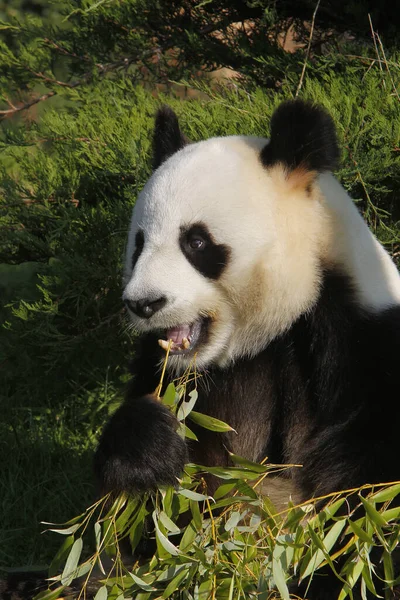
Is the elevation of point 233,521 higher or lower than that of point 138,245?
lower

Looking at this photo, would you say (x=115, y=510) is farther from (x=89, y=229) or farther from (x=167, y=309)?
(x=89, y=229)

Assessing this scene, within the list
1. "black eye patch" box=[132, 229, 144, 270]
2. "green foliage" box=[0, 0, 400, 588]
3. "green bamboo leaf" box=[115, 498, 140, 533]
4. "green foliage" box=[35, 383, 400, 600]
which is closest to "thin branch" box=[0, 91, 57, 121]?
"green foliage" box=[0, 0, 400, 588]

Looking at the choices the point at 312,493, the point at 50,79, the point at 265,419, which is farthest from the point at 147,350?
the point at 50,79

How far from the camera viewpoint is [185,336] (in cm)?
277

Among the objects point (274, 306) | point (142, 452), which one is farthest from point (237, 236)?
point (142, 452)

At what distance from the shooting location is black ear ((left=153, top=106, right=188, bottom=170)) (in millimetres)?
3135

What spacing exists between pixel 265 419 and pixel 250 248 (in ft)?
1.95

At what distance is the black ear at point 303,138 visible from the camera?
2.75 m

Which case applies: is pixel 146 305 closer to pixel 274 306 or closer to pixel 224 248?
pixel 224 248

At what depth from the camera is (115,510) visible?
2568 millimetres

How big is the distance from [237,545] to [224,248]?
87 cm

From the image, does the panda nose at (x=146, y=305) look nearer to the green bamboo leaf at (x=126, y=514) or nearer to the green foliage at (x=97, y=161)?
the green bamboo leaf at (x=126, y=514)

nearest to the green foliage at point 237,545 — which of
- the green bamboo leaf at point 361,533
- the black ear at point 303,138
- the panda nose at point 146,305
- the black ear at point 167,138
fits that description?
the green bamboo leaf at point 361,533

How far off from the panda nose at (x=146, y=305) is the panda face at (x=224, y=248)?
20 millimetres
